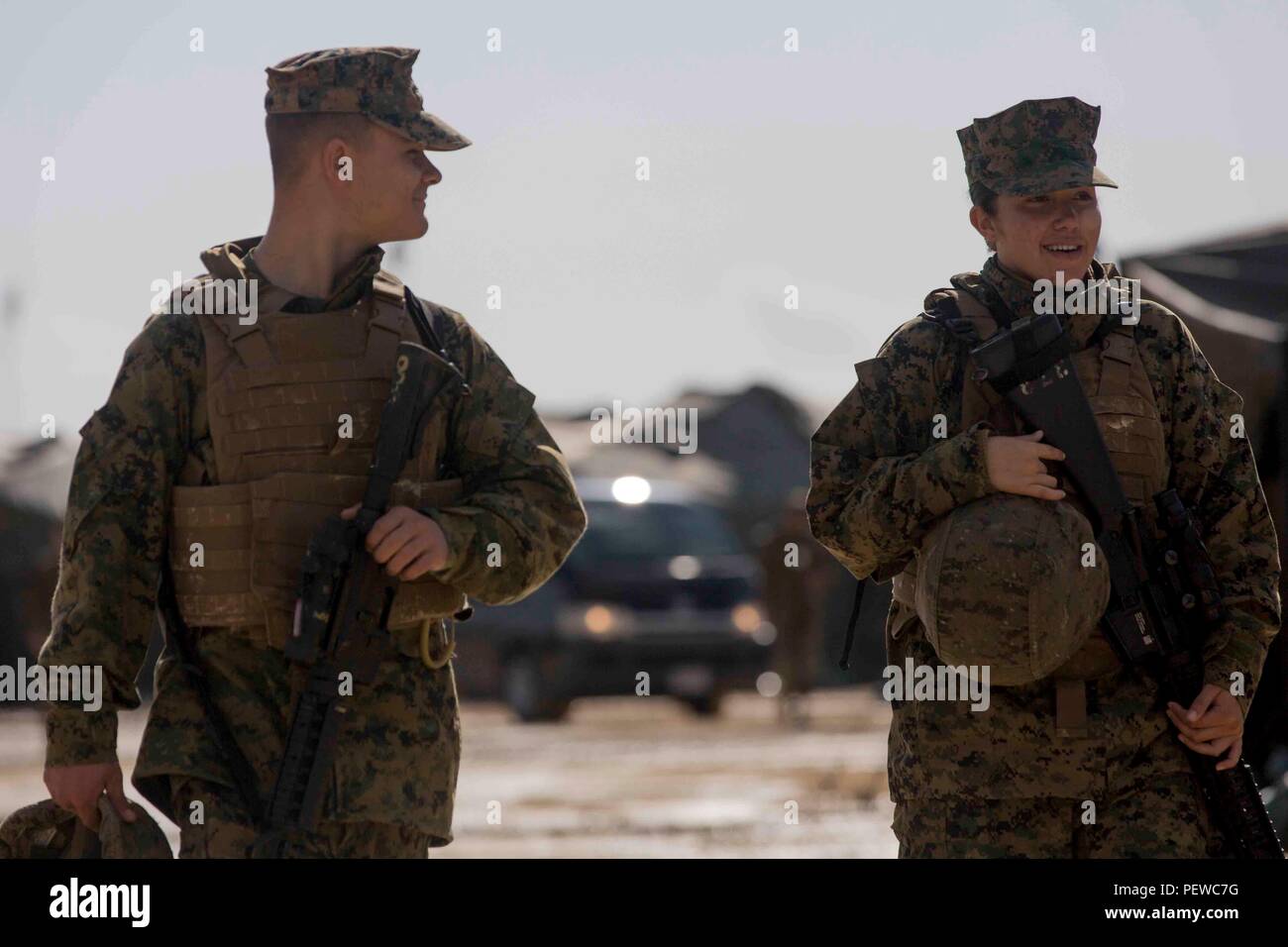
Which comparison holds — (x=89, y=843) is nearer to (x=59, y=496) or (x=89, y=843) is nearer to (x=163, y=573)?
(x=163, y=573)

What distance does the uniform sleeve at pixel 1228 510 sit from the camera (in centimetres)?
466

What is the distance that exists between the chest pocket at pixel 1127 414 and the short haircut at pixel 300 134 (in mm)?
1581

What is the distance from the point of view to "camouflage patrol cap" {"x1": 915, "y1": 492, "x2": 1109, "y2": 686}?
439 centimetres

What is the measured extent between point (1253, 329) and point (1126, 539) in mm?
4221

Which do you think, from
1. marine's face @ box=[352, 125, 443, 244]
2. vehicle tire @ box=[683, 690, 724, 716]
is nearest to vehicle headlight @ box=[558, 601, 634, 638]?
vehicle tire @ box=[683, 690, 724, 716]

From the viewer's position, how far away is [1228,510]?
4.72 metres

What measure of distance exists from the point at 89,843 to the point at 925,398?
6.32 ft

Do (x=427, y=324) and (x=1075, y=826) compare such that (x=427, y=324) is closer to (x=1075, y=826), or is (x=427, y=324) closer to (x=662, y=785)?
(x=1075, y=826)

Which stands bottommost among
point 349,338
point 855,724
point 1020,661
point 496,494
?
point 855,724

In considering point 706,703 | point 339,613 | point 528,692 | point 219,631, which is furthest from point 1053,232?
point 706,703

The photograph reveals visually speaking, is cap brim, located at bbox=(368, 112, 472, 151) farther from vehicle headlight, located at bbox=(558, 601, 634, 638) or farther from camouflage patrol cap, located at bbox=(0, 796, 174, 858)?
vehicle headlight, located at bbox=(558, 601, 634, 638)

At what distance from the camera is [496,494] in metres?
4.60

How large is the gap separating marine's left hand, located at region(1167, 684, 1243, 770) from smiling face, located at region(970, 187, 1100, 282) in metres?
0.91
